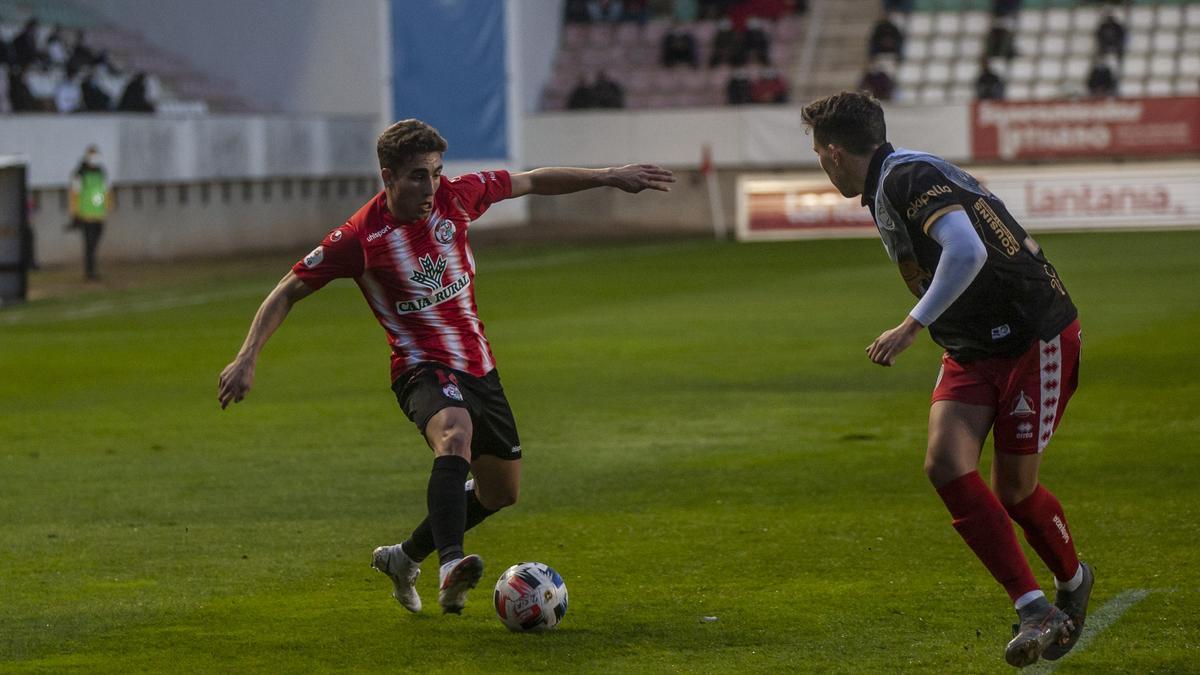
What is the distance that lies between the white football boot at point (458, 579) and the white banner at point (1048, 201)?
89.9 ft

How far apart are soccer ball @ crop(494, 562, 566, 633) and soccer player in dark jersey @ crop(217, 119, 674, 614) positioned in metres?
0.17

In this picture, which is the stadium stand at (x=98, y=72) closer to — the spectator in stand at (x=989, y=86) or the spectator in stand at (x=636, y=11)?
the spectator in stand at (x=636, y=11)

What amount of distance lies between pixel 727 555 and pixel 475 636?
1555 mm

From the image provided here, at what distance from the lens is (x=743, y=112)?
3625cm

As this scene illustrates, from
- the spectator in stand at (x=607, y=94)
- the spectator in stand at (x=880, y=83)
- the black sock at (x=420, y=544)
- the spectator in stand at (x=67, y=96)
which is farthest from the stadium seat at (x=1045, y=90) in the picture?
the black sock at (x=420, y=544)

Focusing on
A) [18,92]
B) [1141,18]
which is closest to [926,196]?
[18,92]

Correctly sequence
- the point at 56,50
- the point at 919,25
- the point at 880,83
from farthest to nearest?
the point at 919,25, the point at 880,83, the point at 56,50

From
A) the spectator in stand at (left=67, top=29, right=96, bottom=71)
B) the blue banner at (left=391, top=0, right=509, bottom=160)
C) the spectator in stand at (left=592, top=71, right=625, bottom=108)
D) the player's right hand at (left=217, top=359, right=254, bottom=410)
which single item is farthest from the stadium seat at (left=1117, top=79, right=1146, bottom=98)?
the player's right hand at (left=217, top=359, right=254, bottom=410)

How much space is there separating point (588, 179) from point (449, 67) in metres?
29.6

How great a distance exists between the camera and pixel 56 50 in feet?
107

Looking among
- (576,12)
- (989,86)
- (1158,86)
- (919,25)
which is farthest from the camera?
(576,12)

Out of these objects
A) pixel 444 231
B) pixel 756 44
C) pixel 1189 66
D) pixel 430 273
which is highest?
pixel 444 231

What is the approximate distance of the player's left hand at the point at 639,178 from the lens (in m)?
6.57

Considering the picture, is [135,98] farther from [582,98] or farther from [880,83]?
[880,83]
